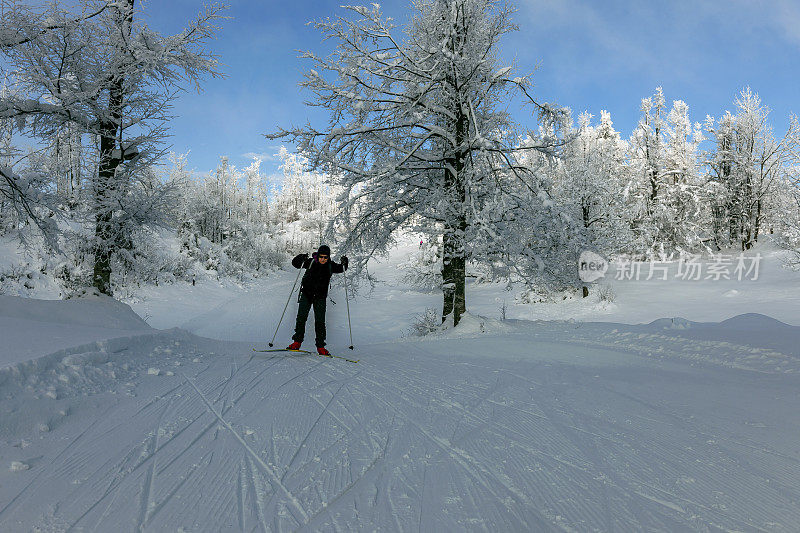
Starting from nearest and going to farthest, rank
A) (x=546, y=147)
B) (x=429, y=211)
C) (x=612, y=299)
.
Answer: (x=546, y=147) < (x=429, y=211) < (x=612, y=299)

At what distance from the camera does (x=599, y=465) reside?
246cm

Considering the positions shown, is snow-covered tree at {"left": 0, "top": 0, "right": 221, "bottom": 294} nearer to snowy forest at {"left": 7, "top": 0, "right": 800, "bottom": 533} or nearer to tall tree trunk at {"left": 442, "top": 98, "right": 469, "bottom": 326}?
snowy forest at {"left": 7, "top": 0, "right": 800, "bottom": 533}

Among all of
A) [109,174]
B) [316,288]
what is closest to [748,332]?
[316,288]

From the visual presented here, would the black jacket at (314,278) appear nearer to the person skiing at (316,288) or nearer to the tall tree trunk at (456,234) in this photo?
the person skiing at (316,288)

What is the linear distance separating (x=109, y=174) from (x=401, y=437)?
10254 millimetres

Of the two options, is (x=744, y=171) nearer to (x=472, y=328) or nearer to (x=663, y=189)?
(x=663, y=189)

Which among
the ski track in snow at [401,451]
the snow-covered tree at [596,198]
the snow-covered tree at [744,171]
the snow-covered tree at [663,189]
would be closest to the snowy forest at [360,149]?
the ski track in snow at [401,451]

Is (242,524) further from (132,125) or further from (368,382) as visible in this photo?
(132,125)

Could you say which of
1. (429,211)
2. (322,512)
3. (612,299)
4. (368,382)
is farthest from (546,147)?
(612,299)

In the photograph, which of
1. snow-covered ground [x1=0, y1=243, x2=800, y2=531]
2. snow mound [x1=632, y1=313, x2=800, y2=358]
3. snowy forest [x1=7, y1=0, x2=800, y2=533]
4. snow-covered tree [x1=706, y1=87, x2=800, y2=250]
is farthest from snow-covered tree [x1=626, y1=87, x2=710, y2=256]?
snow-covered ground [x1=0, y1=243, x2=800, y2=531]

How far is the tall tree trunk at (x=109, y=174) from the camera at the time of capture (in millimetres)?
8680

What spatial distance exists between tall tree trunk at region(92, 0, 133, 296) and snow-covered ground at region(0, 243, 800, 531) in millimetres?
3245

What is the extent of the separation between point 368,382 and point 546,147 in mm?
6632

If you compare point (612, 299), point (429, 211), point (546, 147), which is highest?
point (546, 147)
